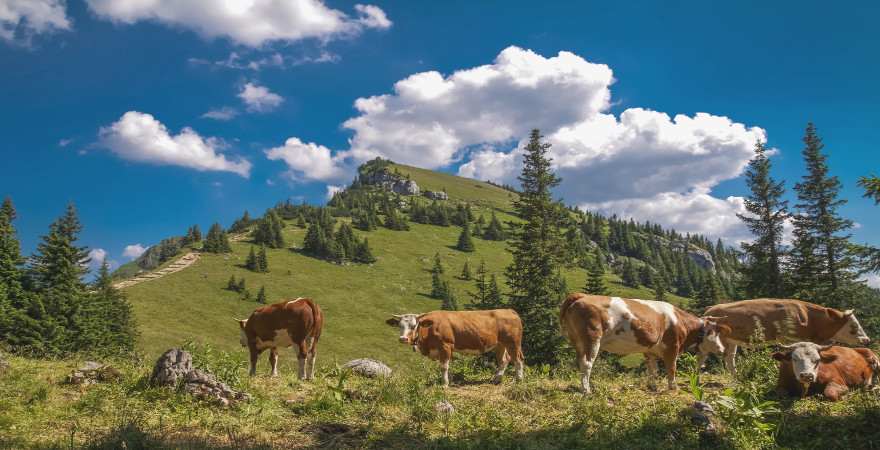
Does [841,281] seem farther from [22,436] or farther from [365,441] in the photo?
[22,436]

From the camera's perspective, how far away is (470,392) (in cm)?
1141

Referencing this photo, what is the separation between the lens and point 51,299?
129ft

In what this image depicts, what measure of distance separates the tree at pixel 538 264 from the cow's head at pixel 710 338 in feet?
54.0

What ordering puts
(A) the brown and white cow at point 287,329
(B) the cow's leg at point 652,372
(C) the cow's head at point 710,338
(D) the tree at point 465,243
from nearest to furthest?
(B) the cow's leg at point 652,372
(C) the cow's head at point 710,338
(A) the brown and white cow at point 287,329
(D) the tree at point 465,243

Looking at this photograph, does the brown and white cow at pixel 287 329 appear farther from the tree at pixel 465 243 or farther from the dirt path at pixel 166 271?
the tree at pixel 465 243

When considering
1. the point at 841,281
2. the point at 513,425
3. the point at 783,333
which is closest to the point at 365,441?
the point at 513,425

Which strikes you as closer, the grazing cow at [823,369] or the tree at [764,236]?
the grazing cow at [823,369]

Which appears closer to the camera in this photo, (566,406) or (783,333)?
(566,406)

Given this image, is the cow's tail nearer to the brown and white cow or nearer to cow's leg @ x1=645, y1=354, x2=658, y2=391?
the brown and white cow

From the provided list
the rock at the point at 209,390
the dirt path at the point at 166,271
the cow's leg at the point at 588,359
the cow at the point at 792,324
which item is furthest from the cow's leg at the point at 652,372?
the dirt path at the point at 166,271

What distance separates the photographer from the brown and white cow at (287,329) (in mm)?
13906

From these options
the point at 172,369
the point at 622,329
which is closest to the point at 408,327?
the point at 622,329

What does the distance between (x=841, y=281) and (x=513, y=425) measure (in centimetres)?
3569

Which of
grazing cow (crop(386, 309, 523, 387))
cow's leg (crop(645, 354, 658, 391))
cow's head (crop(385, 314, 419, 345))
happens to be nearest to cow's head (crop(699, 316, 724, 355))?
cow's leg (crop(645, 354, 658, 391))
